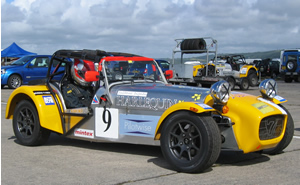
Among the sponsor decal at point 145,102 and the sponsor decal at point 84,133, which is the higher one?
the sponsor decal at point 145,102

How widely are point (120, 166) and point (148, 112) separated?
84cm

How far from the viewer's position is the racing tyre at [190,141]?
196 inches

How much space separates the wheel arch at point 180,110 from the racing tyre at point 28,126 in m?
2.19

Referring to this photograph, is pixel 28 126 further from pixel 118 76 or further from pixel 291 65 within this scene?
pixel 291 65

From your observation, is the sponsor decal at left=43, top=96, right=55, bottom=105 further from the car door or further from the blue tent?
the blue tent

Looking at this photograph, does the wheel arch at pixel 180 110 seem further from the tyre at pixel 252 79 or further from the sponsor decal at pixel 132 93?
the tyre at pixel 252 79

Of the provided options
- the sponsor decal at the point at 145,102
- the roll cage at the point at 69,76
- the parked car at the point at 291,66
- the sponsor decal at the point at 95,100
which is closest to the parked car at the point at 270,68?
the parked car at the point at 291,66

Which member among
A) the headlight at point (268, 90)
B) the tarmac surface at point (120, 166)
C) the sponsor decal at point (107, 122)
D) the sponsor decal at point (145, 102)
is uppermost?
the headlight at point (268, 90)

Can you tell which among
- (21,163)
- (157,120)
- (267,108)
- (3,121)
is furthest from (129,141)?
(3,121)

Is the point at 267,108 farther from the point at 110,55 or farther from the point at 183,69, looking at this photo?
the point at 183,69

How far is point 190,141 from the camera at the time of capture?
206 inches

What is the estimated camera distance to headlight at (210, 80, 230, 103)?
5.37 meters

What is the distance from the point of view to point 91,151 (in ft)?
21.4

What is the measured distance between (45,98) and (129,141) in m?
1.75
